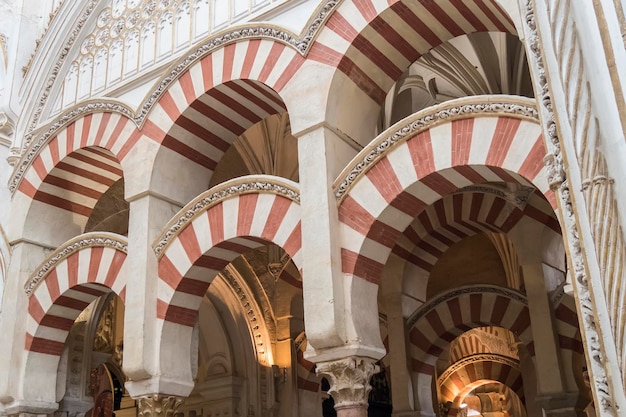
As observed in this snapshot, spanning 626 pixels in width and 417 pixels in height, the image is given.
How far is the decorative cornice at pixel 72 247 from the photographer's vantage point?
6020mm

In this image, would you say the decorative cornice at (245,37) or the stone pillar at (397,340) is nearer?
the decorative cornice at (245,37)

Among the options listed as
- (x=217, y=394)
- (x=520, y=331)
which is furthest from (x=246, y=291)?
(x=520, y=331)

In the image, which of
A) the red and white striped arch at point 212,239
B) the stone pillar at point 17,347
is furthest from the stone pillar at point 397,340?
the stone pillar at point 17,347

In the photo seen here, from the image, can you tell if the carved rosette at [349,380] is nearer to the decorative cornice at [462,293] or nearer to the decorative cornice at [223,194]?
the decorative cornice at [223,194]

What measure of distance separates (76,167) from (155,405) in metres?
2.69

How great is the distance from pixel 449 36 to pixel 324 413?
18.8 ft

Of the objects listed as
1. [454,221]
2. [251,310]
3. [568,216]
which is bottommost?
[568,216]

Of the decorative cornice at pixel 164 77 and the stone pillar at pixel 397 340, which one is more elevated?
the decorative cornice at pixel 164 77

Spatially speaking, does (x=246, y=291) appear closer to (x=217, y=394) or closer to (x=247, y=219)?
(x=217, y=394)

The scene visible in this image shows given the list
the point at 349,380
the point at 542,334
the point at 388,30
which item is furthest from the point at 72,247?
the point at 542,334

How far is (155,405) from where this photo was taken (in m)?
5.32

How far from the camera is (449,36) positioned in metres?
5.24

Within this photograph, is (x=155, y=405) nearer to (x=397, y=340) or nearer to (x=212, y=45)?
(x=397, y=340)

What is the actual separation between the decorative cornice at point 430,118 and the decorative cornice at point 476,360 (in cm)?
637
